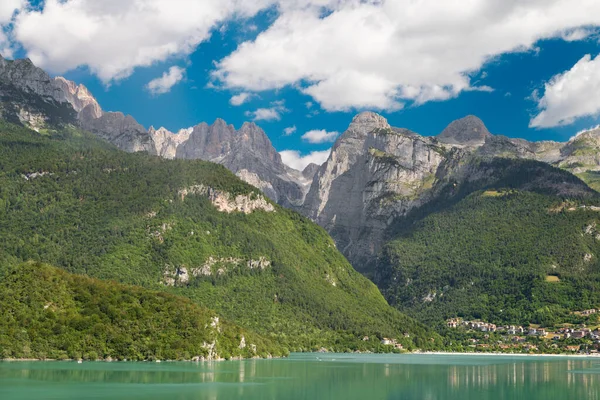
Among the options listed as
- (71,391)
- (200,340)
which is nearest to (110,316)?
(200,340)

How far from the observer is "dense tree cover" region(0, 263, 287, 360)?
149 meters

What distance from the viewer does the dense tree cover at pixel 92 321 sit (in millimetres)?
148625

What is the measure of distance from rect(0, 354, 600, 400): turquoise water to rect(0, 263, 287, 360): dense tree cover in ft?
23.3

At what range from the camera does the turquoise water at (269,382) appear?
324 feet

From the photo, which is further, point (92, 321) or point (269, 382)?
point (92, 321)

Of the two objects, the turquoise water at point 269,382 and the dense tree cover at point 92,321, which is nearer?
the turquoise water at point 269,382

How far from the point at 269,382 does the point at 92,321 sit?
52962mm

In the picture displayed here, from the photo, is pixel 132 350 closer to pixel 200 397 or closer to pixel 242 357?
pixel 242 357

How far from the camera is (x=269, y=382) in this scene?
117 meters

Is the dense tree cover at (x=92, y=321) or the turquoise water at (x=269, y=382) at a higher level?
the dense tree cover at (x=92, y=321)

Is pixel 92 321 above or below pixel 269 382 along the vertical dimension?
above

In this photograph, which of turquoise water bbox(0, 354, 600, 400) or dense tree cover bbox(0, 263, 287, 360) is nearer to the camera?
turquoise water bbox(0, 354, 600, 400)

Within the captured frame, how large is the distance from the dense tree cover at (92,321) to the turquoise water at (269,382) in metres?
7.10

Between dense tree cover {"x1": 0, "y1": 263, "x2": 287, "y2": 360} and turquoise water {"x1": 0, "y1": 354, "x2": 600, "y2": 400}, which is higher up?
dense tree cover {"x1": 0, "y1": 263, "x2": 287, "y2": 360}
